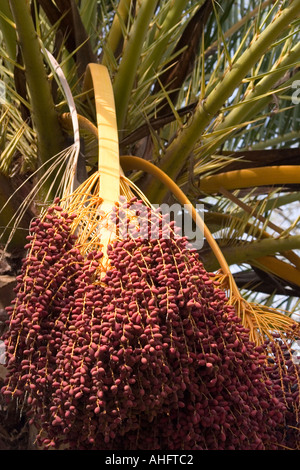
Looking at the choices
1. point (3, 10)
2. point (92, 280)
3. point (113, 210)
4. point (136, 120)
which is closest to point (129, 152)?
point (136, 120)

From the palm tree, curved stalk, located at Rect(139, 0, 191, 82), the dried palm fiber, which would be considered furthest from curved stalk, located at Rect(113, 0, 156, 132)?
the dried palm fiber

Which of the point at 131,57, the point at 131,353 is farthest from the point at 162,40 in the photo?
the point at 131,353

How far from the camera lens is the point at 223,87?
2.20 metres

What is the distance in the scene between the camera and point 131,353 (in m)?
1.44

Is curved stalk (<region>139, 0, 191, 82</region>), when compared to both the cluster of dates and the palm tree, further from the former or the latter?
the cluster of dates

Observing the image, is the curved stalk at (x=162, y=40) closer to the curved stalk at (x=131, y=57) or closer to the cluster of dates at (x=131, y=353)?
the curved stalk at (x=131, y=57)

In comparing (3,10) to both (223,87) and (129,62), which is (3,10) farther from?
(223,87)

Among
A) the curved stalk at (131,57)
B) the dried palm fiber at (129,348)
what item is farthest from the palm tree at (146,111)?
the dried palm fiber at (129,348)

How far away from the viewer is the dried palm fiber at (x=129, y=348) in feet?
4.78

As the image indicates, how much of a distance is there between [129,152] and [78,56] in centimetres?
37

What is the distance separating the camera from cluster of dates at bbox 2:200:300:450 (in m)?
1.46

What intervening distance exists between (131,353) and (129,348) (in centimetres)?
2

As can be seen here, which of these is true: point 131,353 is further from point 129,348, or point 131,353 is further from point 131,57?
point 131,57

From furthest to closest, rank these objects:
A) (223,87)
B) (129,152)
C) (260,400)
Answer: (129,152) < (223,87) < (260,400)
